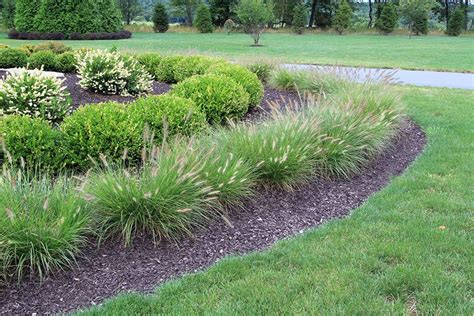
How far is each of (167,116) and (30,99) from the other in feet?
7.30

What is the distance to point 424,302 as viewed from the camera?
289 centimetres

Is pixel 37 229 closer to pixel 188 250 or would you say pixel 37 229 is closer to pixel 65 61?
pixel 188 250

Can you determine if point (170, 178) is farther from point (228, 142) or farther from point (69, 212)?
point (228, 142)

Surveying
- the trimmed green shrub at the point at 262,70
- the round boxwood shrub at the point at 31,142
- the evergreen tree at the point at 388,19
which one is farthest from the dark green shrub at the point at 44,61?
the evergreen tree at the point at 388,19

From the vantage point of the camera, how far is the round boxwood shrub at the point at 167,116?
538 cm

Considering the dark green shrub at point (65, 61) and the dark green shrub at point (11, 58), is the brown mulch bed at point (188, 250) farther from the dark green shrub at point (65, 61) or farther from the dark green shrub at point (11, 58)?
the dark green shrub at point (11, 58)

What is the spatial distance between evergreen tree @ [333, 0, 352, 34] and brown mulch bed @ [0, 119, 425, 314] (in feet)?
120

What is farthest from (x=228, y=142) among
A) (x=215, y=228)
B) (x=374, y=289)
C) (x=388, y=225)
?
(x=374, y=289)

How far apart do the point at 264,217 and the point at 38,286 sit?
1.91 m

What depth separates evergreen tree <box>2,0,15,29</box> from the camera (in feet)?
116

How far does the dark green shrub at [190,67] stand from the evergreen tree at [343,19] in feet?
105

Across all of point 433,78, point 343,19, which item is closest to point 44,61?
point 433,78

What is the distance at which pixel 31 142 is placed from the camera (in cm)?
466

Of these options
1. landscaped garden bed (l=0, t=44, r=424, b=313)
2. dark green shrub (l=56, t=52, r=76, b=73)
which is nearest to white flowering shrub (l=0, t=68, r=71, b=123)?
landscaped garden bed (l=0, t=44, r=424, b=313)
